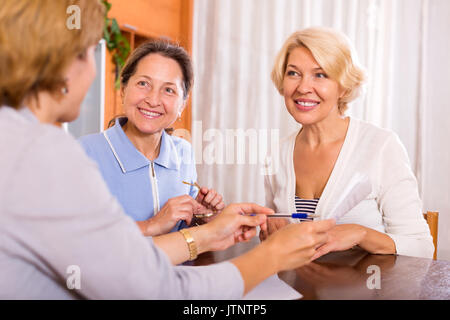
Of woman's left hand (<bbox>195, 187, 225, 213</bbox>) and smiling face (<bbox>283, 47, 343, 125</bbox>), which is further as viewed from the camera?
smiling face (<bbox>283, 47, 343, 125</bbox>)

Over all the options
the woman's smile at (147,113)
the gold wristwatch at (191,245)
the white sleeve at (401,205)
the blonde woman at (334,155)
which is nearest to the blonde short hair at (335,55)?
the blonde woman at (334,155)

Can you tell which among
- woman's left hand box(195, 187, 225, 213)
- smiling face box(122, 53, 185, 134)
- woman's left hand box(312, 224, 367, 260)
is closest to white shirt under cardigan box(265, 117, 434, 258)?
woman's left hand box(312, 224, 367, 260)

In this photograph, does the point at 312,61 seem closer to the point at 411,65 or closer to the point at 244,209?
the point at 244,209

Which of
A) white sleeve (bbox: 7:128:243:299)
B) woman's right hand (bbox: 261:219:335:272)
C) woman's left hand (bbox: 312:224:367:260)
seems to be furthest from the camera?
woman's left hand (bbox: 312:224:367:260)

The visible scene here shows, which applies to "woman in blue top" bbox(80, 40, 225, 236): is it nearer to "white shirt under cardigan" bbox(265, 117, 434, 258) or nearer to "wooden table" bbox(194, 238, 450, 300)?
"white shirt under cardigan" bbox(265, 117, 434, 258)

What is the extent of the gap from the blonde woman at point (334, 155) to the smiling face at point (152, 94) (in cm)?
52

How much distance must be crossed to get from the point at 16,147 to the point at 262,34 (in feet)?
11.0

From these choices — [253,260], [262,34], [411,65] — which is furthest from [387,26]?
[253,260]

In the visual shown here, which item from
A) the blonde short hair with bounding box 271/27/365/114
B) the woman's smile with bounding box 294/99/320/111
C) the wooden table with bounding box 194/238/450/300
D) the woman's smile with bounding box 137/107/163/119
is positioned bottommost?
the wooden table with bounding box 194/238/450/300

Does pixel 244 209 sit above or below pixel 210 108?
below

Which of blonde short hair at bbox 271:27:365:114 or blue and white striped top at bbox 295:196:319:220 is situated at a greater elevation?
blonde short hair at bbox 271:27:365:114

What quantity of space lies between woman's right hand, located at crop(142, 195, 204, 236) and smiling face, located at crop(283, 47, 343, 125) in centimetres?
69

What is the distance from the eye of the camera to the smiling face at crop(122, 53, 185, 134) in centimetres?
182

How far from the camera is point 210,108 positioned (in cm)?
398
